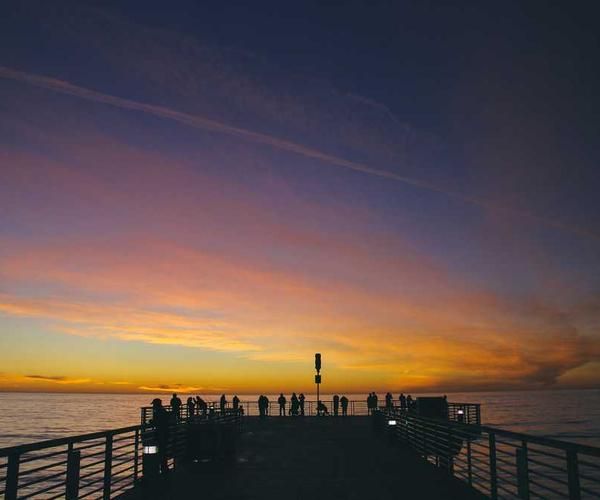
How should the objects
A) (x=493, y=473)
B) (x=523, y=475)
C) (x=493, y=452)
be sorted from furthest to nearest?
(x=493, y=452) < (x=493, y=473) < (x=523, y=475)

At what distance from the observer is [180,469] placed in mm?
15875

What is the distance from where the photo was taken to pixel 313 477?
1406 centimetres

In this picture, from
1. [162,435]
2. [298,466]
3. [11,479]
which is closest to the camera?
[11,479]

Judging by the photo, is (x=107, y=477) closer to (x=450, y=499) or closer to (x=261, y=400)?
(x=450, y=499)

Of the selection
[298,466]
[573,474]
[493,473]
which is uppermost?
[573,474]

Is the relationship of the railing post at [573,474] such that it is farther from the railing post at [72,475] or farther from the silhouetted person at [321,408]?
the silhouetted person at [321,408]

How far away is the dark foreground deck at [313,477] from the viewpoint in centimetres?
1171

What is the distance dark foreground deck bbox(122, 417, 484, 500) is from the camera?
11.7 m

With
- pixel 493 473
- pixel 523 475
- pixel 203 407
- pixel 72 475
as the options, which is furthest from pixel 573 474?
pixel 203 407

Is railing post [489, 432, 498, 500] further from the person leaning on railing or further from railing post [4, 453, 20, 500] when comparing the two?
railing post [4, 453, 20, 500]

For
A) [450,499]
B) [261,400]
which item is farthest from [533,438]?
[261,400]

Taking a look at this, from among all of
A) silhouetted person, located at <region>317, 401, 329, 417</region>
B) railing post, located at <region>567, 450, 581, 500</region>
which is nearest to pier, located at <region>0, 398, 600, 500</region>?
railing post, located at <region>567, 450, 581, 500</region>

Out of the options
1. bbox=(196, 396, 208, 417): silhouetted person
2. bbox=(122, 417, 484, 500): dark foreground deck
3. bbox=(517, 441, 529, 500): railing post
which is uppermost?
bbox=(517, 441, 529, 500): railing post

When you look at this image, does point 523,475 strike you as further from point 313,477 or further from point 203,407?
point 203,407
